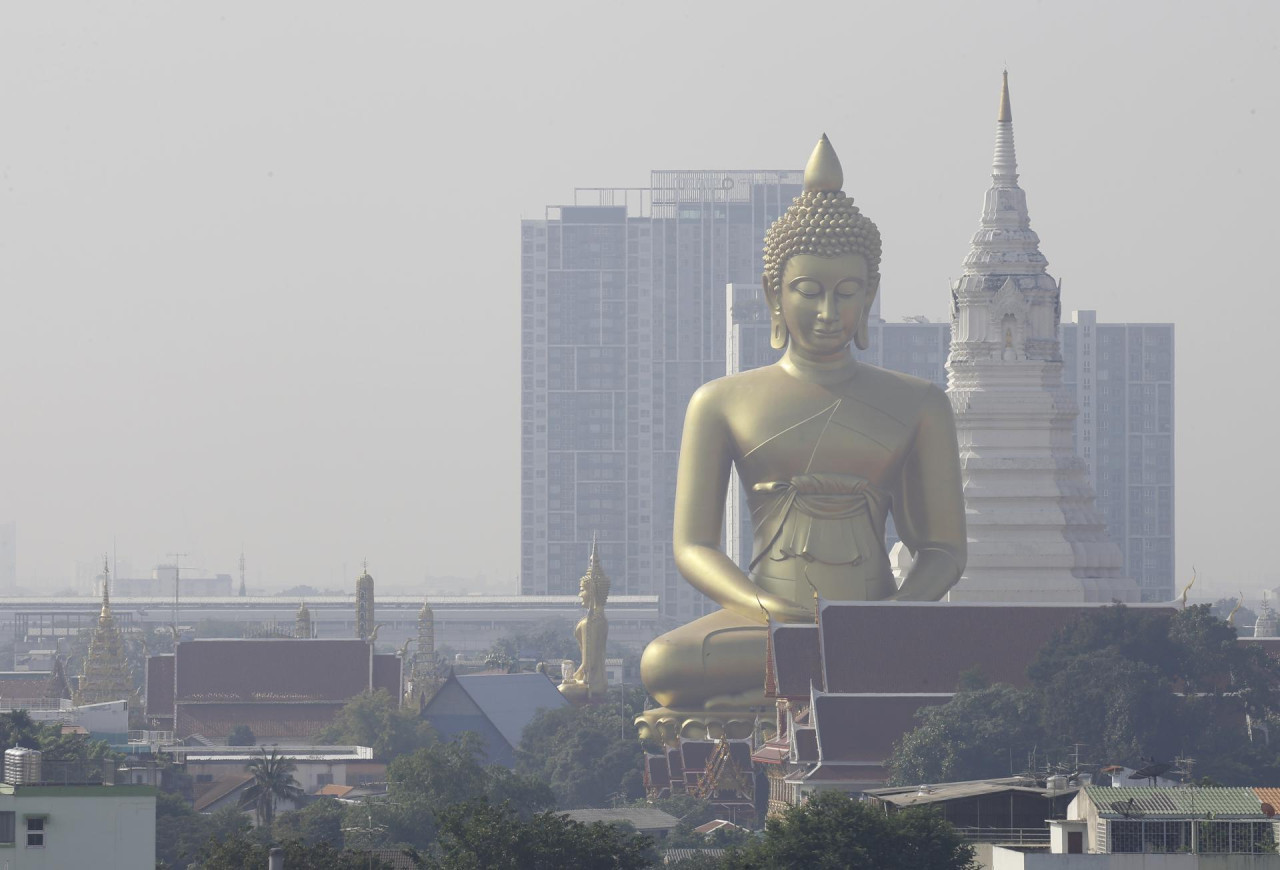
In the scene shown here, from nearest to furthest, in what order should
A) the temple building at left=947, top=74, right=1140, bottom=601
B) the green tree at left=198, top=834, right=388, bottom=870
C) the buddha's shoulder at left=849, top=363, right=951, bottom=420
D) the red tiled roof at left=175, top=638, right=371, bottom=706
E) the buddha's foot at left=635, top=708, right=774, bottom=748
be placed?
1. the green tree at left=198, top=834, right=388, bottom=870
2. the buddha's shoulder at left=849, top=363, right=951, bottom=420
3. the buddha's foot at left=635, top=708, right=774, bottom=748
4. the temple building at left=947, top=74, right=1140, bottom=601
5. the red tiled roof at left=175, top=638, right=371, bottom=706

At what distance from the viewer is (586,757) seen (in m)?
68.9

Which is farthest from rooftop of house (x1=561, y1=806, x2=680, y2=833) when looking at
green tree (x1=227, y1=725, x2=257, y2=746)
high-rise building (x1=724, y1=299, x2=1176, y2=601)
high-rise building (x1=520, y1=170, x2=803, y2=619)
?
high-rise building (x1=520, y1=170, x2=803, y2=619)

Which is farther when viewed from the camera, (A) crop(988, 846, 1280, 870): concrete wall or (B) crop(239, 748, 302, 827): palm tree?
(B) crop(239, 748, 302, 827): palm tree

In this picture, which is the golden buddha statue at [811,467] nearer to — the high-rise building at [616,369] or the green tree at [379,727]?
the green tree at [379,727]

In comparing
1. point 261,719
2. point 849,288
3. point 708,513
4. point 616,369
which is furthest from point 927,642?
point 616,369

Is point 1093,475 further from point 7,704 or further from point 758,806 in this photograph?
point 758,806

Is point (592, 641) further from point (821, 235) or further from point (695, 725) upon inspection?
point (821, 235)

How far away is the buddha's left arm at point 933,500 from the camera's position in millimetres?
60688

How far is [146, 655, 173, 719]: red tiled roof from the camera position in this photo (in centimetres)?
8707

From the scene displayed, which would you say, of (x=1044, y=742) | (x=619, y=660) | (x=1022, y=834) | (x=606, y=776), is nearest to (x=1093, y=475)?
(x=619, y=660)

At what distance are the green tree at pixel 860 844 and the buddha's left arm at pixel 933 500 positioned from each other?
22396mm

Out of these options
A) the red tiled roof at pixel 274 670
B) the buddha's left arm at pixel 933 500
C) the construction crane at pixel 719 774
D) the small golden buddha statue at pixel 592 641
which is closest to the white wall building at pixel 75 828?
the construction crane at pixel 719 774

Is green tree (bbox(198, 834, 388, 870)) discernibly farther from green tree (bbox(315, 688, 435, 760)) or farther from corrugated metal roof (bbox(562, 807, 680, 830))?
green tree (bbox(315, 688, 435, 760))

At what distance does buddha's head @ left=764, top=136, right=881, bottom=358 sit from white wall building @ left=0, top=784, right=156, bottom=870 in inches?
1065
